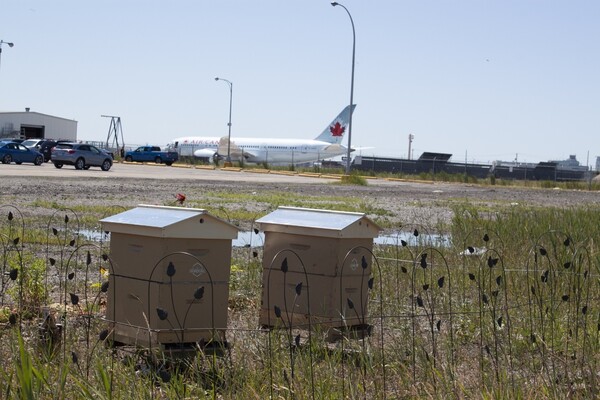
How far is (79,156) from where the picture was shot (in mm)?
52594

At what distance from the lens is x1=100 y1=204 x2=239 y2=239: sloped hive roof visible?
6.96 meters

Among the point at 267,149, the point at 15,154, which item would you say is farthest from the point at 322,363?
the point at 267,149

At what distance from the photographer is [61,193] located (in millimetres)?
27406

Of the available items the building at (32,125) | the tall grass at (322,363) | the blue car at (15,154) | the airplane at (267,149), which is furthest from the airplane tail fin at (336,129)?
the tall grass at (322,363)

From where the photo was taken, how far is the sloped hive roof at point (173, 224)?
22.8 ft

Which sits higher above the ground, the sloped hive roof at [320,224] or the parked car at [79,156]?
the sloped hive roof at [320,224]

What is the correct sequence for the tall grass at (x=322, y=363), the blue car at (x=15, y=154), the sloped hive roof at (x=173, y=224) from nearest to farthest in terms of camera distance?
the tall grass at (x=322, y=363) → the sloped hive roof at (x=173, y=224) → the blue car at (x=15, y=154)

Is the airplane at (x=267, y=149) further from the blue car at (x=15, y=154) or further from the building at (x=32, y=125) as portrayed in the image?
the blue car at (x=15, y=154)

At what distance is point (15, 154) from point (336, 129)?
51.7m

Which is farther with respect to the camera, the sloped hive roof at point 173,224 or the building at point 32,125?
the building at point 32,125

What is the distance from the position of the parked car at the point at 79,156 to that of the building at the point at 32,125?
44.4 m

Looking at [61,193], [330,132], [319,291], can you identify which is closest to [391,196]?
[61,193]

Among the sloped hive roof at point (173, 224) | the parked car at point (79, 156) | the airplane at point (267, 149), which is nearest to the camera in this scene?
the sloped hive roof at point (173, 224)

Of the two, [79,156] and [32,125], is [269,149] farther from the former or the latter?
[79,156]
